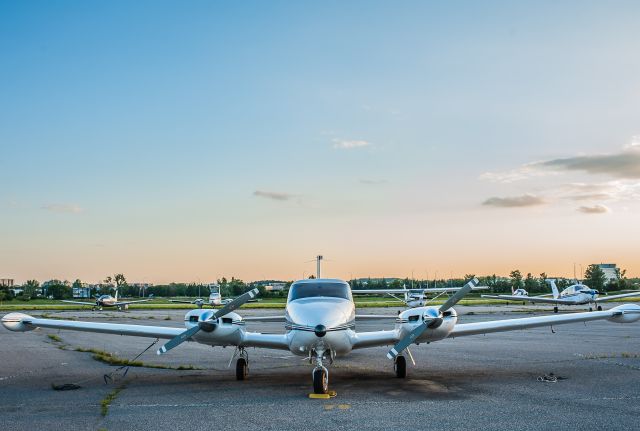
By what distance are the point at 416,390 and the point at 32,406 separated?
7.26m

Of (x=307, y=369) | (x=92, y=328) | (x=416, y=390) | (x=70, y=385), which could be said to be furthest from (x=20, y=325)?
(x=416, y=390)

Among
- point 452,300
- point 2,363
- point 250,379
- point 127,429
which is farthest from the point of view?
point 2,363

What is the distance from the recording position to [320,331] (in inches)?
431

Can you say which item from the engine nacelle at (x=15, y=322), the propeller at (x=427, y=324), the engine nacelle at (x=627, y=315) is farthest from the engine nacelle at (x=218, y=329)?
the engine nacelle at (x=627, y=315)

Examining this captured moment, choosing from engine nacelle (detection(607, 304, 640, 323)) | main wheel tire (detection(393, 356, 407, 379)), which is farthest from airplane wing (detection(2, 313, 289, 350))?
engine nacelle (detection(607, 304, 640, 323))

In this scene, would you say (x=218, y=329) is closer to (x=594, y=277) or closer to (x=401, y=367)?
(x=401, y=367)

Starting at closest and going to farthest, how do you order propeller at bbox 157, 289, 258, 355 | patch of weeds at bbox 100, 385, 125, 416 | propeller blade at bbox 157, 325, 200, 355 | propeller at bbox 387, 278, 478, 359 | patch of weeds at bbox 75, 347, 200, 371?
patch of weeds at bbox 100, 385, 125, 416
propeller at bbox 387, 278, 478, 359
propeller at bbox 157, 289, 258, 355
propeller blade at bbox 157, 325, 200, 355
patch of weeds at bbox 75, 347, 200, 371

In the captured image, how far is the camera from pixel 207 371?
1520 centimetres

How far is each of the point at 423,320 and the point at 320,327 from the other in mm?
2444

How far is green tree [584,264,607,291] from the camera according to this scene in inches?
6378

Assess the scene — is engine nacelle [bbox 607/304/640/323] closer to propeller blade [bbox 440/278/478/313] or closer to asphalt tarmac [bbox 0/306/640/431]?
asphalt tarmac [bbox 0/306/640/431]

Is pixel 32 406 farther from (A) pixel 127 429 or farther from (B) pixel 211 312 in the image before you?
(B) pixel 211 312

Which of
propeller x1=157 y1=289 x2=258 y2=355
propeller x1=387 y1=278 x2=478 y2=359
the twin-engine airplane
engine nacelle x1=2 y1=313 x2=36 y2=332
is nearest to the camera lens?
the twin-engine airplane

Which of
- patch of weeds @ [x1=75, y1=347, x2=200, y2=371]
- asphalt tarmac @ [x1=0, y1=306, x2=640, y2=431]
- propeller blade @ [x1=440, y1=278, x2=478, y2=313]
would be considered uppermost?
propeller blade @ [x1=440, y1=278, x2=478, y2=313]
